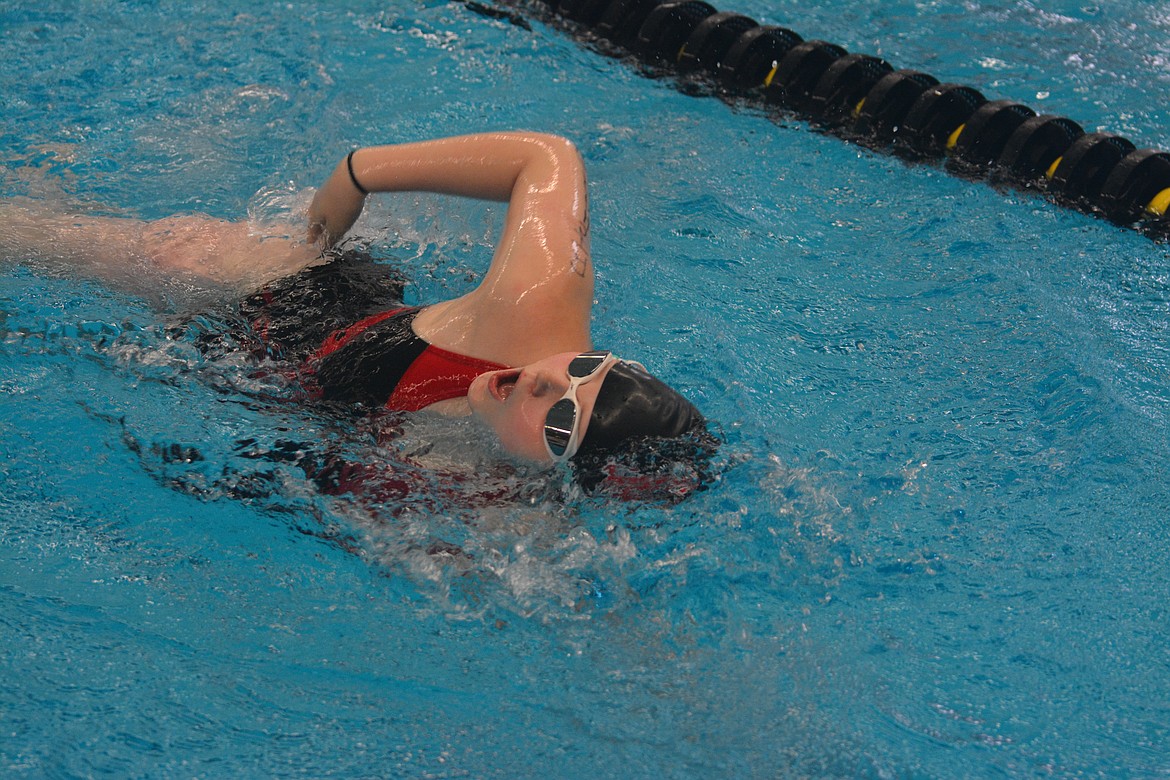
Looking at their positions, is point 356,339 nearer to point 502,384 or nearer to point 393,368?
point 393,368

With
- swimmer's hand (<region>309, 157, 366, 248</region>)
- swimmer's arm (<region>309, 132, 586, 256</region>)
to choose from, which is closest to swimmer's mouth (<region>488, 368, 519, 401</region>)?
swimmer's arm (<region>309, 132, 586, 256</region>)

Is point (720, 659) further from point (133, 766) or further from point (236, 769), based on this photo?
point (133, 766)

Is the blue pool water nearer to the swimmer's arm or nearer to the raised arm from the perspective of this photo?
the raised arm

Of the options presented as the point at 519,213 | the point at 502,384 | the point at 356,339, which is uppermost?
the point at 519,213

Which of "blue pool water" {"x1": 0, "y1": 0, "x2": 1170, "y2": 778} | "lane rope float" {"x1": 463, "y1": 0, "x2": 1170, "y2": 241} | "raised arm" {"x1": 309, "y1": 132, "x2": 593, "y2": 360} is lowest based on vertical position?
"blue pool water" {"x1": 0, "y1": 0, "x2": 1170, "y2": 778}

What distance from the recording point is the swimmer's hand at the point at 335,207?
2.88 metres

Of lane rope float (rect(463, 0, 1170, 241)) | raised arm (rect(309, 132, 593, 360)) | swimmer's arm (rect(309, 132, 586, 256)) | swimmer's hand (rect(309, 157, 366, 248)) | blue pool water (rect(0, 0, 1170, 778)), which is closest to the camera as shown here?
blue pool water (rect(0, 0, 1170, 778))

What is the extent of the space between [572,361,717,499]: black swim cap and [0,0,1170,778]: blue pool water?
0.54ft

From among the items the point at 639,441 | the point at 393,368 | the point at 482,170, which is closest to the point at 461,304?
the point at 393,368

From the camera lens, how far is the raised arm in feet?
7.88

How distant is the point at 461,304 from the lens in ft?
8.41

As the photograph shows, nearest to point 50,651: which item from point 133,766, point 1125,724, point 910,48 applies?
point 133,766

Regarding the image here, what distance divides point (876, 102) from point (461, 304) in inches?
116

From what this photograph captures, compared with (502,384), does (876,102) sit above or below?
above
